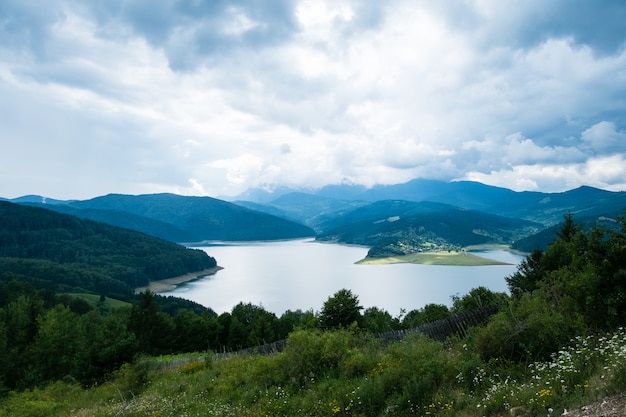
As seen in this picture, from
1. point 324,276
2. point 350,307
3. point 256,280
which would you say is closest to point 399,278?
point 324,276

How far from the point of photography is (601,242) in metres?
10.4

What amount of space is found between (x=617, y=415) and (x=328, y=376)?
23.7ft

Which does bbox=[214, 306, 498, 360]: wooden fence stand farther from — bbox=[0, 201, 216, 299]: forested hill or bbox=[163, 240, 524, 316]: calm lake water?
bbox=[0, 201, 216, 299]: forested hill

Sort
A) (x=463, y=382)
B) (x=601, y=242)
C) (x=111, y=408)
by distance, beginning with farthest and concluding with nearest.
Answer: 1. (x=111, y=408)
2. (x=601, y=242)
3. (x=463, y=382)

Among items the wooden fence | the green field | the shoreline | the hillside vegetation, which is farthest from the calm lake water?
the hillside vegetation

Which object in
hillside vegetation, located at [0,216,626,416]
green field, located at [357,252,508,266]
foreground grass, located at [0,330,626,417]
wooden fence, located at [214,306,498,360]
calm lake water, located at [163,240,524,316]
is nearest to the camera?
foreground grass, located at [0,330,626,417]

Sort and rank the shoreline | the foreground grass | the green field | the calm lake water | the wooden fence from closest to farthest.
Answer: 1. the foreground grass
2. the wooden fence
3. the calm lake water
4. the shoreline
5. the green field

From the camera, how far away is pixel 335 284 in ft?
417

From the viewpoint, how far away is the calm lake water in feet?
336

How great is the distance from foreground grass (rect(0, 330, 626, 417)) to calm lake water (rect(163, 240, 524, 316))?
78.4 m

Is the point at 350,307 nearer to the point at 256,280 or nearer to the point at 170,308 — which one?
the point at 170,308

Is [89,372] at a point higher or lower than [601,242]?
lower

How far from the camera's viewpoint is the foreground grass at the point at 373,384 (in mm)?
6836

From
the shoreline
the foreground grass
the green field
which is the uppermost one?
the foreground grass
